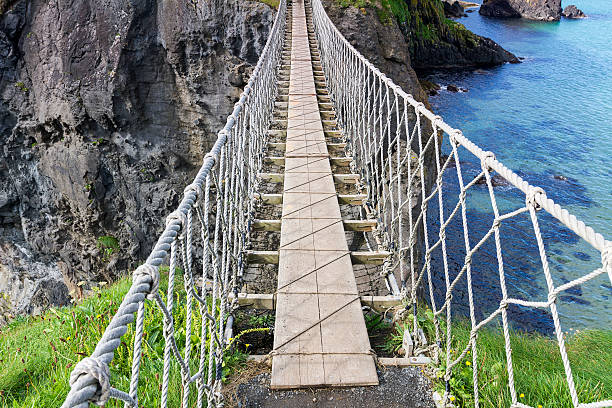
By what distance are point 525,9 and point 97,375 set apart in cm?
5952

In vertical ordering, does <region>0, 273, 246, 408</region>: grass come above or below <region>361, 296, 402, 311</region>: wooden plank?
below

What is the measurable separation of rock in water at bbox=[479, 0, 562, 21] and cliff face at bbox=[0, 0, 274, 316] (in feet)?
156

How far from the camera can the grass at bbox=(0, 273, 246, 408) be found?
2393 mm

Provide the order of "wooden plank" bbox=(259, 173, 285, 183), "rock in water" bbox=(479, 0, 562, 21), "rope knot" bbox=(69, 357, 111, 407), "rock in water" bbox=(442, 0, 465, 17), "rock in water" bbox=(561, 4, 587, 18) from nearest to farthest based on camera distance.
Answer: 1. "rope knot" bbox=(69, 357, 111, 407)
2. "wooden plank" bbox=(259, 173, 285, 183)
3. "rock in water" bbox=(479, 0, 562, 21)
4. "rock in water" bbox=(561, 4, 587, 18)
5. "rock in water" bbox=(442, 0, 465, 17)

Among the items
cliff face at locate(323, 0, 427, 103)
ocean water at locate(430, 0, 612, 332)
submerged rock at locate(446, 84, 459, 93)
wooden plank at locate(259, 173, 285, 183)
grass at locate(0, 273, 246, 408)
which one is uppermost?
cliff face at locate(323, 0, 427, 103)

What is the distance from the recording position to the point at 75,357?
2.99 metres

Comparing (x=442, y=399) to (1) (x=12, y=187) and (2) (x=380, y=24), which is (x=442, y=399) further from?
(1) (x=12, y=187)

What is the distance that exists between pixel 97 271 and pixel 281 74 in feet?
35.1

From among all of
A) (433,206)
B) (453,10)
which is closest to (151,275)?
(433,206)

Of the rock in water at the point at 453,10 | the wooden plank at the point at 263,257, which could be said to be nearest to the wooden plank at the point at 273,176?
the wooden plank at the point at 263,257

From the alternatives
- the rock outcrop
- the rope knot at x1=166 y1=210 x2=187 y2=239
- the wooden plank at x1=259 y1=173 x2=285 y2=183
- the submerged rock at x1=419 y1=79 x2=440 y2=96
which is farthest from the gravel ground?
the rock outcrop

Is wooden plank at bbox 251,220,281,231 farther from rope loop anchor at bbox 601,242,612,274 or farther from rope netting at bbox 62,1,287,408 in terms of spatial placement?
rope loop anchor at bbox 601,242,612,274

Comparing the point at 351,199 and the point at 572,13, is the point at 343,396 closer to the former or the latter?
the point at 351,199

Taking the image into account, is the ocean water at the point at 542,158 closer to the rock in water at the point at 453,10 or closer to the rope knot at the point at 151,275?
the rope knot at the point at 151,275
